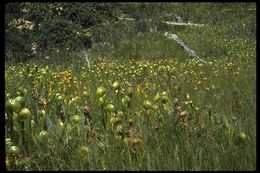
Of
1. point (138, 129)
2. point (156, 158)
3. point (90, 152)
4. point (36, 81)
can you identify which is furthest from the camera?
point (36, 81)

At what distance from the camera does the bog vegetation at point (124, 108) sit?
2.20m

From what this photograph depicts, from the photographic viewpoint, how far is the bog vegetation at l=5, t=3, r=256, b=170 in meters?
2.20

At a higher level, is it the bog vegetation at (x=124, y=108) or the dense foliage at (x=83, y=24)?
the dense foliage at (x=83, y=24)

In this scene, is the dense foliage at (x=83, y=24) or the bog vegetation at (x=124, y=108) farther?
the dense foliage at (x=83, y=24)

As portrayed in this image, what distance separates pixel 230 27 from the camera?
46.7ft

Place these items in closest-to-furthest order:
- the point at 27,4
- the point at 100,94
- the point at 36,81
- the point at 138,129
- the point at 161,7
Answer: the point at 138,129 < the point at 100,94 < the point at 36,81 < the point at 27,4 < the point at 161,7

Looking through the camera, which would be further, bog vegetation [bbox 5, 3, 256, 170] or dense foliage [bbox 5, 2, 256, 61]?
dense foliage [bbox 5, 2, 256, 61]

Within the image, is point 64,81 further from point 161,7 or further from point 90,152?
point 161,7

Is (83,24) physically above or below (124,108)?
above

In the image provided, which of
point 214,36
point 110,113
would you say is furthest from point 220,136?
point 214,36

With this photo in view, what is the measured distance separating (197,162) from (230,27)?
1285 centimetres

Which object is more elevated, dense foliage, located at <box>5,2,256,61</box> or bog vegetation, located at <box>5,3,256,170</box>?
dense foliage, located at <box>5,2,256,61</box>

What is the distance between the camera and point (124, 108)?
3.30m

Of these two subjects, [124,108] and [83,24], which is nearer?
[124,108]
